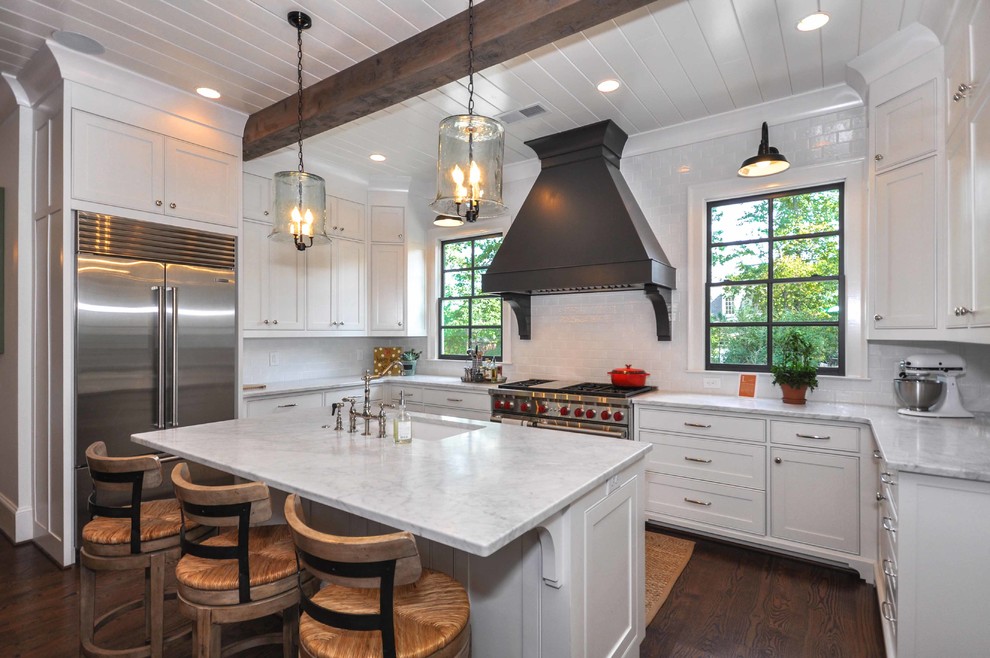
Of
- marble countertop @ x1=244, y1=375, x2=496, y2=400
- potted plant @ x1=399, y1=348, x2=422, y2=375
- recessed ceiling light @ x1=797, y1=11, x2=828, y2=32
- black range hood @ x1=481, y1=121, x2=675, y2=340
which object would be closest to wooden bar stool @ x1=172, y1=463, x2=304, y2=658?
marble countertop @ x1=244, y1=375, x2=496, y2=400

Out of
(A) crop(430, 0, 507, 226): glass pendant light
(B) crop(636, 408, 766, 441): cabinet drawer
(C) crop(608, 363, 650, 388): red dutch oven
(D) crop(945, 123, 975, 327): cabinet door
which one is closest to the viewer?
(A) crop(430, 0, 507, 226): glass pendant light

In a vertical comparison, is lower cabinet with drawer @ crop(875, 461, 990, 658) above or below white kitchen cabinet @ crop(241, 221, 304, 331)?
below

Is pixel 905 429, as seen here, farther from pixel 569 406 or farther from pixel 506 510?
pixel 506 510

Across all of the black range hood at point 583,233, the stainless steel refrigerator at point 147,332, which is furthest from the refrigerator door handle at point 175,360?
the black range hood at point 583,233

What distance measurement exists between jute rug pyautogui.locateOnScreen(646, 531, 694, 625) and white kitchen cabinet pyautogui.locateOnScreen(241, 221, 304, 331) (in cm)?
342

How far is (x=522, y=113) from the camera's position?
3.61m

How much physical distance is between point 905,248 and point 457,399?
3287mm

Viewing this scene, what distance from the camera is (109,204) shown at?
3.04 metres

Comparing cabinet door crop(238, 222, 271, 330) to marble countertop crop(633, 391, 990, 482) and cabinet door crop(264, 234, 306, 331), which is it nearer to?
cabinet door crop(264, 234, 306, 331)

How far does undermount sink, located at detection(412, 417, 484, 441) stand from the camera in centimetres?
247

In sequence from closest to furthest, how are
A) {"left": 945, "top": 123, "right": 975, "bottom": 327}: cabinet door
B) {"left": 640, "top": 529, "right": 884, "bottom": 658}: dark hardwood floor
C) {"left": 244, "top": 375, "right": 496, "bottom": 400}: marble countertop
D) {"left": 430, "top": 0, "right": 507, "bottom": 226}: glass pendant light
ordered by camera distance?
{"left": 430, "top": 0, "right": 507, "bottom": 226}: glass pendant light
{"left": 945, "top": 123, "right": 975, "bottom": 327}: cabinet door
{"left": 640, "top": 529, "right": 884, "bottom": 658}: dark hardwood floor
{"left": 244, "top": 375, "right": 496, "bottom": 400}: marble countertop

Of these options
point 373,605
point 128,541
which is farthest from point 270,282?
point 373,605

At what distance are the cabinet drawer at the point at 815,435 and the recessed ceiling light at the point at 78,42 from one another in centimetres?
441

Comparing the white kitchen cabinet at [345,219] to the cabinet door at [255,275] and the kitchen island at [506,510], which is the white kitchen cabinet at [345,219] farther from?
the kitchen island at [506,510]
